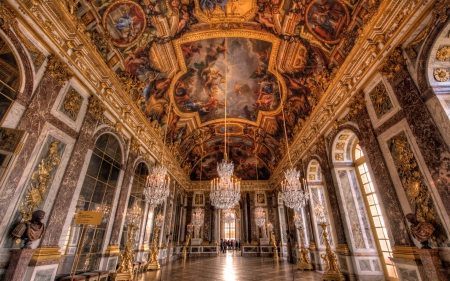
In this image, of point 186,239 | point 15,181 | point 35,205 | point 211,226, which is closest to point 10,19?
point 15,181

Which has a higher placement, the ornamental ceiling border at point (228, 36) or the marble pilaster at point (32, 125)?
the ornamental ceiling border at point (228, 36)

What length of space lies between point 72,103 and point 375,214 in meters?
9.81

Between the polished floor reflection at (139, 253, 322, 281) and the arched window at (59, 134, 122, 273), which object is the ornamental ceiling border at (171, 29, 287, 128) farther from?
the polished floor reflection at (139, 253, 322, 281)

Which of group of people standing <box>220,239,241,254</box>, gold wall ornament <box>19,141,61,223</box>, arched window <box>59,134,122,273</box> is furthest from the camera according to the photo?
group of people standing <box>220,239,241,254</box>

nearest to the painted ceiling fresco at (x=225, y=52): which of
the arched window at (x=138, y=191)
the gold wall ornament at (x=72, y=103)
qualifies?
the gold wall ornament at (x=72, y=103)

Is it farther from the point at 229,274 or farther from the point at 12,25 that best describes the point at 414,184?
the point at 12,25

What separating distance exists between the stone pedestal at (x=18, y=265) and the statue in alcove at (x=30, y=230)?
0.41ft

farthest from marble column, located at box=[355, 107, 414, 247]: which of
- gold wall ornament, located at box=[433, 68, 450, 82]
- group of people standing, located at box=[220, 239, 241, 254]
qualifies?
group of people standing, located at box=[220, 239, 241, 254]

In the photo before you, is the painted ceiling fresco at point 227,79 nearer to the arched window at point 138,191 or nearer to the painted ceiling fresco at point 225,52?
the painted ceiling fresco at point 225,52

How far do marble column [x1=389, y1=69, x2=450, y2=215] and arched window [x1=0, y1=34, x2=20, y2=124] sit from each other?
804 cm

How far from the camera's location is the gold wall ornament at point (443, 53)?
3936mm

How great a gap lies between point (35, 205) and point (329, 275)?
8454 millimetres

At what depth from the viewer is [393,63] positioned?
4695 millimetres

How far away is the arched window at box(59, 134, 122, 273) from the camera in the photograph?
222 inches
